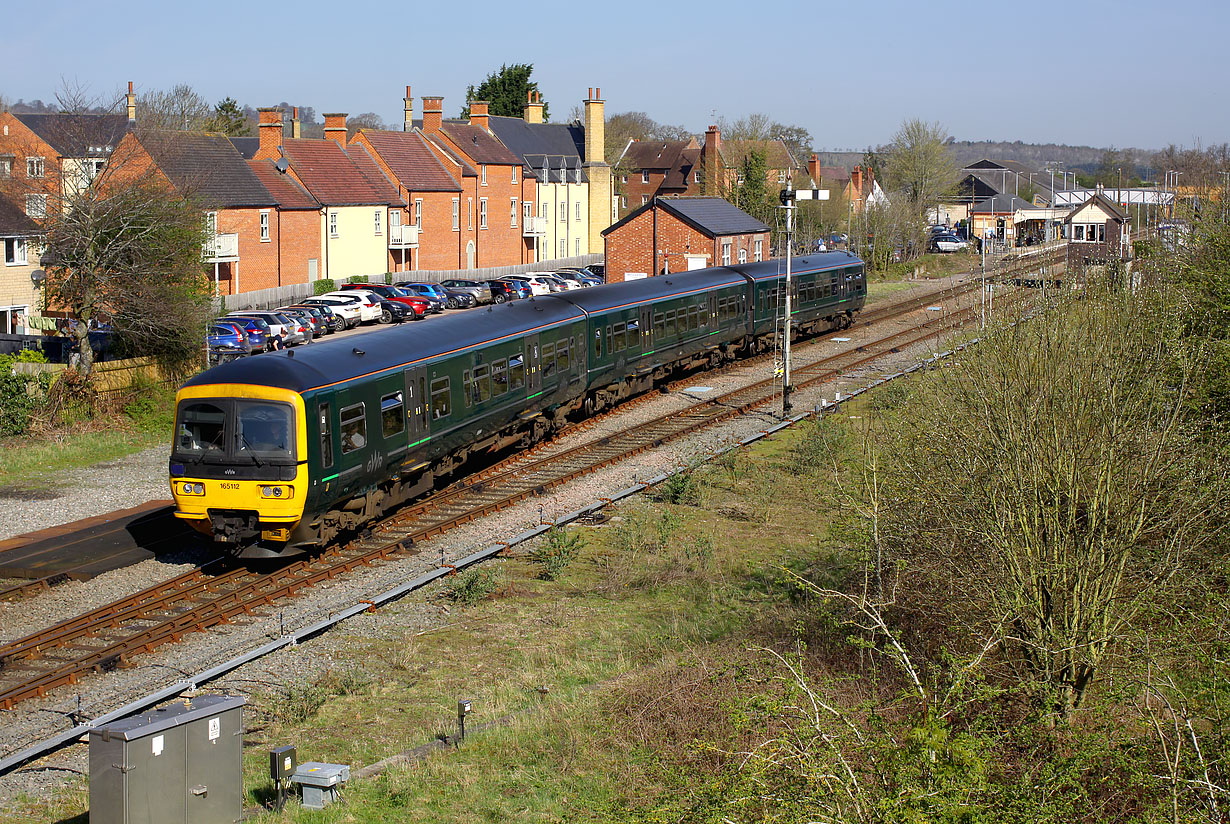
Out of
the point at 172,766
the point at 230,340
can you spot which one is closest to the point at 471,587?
the point at 172,766

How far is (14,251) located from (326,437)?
30047 mm

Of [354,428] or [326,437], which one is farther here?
[354,428]

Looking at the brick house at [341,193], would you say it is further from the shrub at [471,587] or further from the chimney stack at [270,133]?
the shrub at [471,587]

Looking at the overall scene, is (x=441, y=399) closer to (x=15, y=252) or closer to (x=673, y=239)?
(x=15, y=252)

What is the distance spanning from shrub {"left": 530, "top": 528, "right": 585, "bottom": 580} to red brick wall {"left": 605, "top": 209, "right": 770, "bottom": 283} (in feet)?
105

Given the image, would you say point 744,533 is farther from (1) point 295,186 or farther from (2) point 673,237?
(1) point 295,186

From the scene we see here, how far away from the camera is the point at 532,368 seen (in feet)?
76.7

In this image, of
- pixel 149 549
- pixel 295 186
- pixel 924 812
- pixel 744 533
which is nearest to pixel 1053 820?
pixel 924 812

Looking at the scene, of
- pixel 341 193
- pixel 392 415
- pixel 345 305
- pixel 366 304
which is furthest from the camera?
pixel 341 193

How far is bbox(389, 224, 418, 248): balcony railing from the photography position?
59344 millimetres

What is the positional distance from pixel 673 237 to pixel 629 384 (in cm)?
2063

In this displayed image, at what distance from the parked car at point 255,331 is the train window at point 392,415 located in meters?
20.4

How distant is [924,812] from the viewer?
20.9 feet

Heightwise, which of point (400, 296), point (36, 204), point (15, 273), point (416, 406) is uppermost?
point (36, 204)
